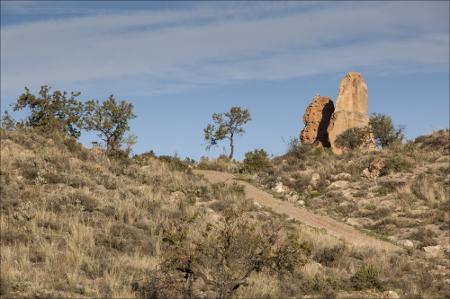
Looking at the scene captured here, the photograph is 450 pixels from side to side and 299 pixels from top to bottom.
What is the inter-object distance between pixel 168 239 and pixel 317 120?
3967 centimetres

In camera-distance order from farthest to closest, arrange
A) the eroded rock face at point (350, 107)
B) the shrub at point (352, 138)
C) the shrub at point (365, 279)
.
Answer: the eroded rock face at point (350, 107), the shrub at point (352, 138), the shrub at point (365, 279)

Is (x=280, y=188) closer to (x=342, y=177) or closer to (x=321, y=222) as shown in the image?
(x=342, y=177)

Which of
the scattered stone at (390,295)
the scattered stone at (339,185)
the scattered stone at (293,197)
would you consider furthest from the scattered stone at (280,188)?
the scattered stone at (390,295)

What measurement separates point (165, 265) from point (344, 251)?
7.05 metres

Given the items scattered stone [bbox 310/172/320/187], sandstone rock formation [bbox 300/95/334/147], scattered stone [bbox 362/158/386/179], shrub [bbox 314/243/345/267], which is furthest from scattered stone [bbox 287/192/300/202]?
sandstone rock formation [bbox 300/95/334/147]

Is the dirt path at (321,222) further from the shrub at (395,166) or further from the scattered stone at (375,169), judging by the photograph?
the shrub at (395,166)

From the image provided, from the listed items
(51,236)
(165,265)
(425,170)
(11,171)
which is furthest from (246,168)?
(165,265)

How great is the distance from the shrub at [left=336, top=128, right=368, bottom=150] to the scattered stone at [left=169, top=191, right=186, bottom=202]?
22.2 m

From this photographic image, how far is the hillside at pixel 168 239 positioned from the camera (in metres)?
11.2

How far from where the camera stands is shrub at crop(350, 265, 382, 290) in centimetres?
1333

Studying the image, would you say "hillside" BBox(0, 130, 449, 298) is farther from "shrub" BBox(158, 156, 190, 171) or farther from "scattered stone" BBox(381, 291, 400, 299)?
"shrub" BBox(158, 156, 190, 171)

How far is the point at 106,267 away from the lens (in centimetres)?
1220

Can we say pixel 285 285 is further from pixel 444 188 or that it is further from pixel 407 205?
pixel 444 188

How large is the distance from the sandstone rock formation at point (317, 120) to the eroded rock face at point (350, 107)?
319 cm
